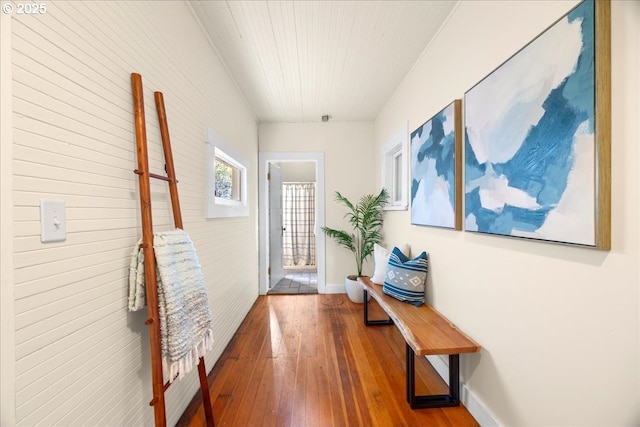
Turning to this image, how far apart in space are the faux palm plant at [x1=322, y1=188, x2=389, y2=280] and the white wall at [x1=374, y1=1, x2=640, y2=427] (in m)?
1.49

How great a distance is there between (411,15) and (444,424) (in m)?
2.53

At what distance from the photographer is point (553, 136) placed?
917mm

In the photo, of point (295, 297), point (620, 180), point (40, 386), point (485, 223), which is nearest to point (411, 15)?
point (485, 223)

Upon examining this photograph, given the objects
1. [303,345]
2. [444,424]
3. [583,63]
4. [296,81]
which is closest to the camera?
[583,63]

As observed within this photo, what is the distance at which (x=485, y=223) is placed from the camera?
1.29 meters

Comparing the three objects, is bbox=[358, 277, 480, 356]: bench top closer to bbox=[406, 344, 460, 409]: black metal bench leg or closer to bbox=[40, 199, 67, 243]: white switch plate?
bbox=[406, 344, 460, 409]: black metal bench leg

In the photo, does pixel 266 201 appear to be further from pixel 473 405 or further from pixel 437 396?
pixel 473 405

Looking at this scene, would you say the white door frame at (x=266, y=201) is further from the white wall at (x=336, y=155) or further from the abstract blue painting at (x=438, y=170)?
the abstract blue painting at (x=438, y=170)

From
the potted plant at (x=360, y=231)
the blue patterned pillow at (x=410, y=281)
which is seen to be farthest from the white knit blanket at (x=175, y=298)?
the potted plant at (x=360, y=231)

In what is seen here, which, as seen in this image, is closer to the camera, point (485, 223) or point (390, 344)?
point (485, 223)

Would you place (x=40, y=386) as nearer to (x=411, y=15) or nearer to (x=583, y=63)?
(x=583, y=63)

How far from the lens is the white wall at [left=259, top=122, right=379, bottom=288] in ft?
12.0

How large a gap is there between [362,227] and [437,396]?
2054 mm

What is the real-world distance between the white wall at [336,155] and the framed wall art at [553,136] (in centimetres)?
238
